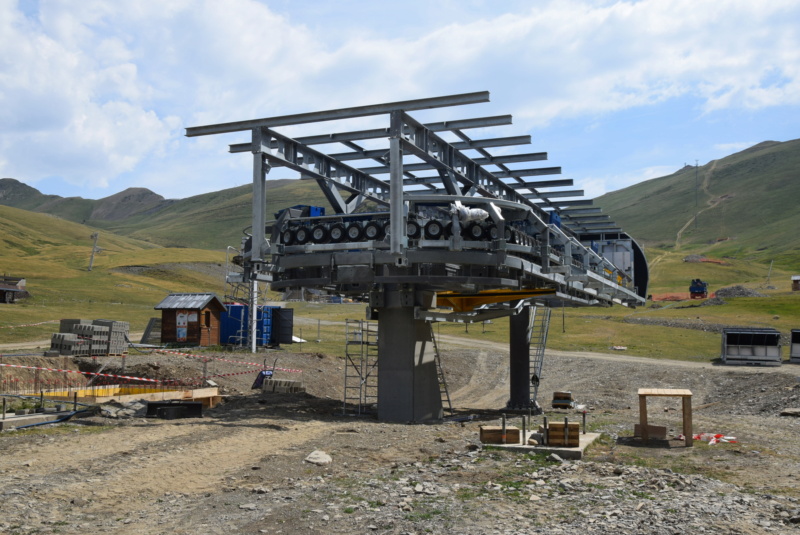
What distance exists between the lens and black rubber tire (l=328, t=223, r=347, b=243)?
22344 mm

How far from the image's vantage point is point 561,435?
1702 centimetres

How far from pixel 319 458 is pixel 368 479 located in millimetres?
2028

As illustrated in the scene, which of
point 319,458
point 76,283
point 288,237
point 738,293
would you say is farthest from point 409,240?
point 738,293

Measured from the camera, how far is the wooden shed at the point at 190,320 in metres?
47.2

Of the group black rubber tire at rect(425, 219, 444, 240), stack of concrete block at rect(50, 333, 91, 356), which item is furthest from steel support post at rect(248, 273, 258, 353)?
black rubber tire at rect(425, 219, 444, 240)

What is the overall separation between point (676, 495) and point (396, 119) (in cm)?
1252

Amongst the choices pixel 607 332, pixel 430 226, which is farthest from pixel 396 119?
pixel 607 332

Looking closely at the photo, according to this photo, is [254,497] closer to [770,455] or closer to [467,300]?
[770,455]

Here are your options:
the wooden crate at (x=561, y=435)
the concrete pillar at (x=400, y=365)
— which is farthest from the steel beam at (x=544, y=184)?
the wooden crate at (x=561, y=435)

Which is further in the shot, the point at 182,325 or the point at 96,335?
the point at 182,325

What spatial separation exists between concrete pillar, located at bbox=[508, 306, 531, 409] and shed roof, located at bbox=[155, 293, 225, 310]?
21.8 meters

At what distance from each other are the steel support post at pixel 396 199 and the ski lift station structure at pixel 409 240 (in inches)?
1.2

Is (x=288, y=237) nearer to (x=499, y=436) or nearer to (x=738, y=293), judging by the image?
(x=499, y=436)

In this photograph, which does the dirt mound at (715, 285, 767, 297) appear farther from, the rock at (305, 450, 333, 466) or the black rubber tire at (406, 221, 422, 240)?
the rock at (305, 450, 333, 466)
